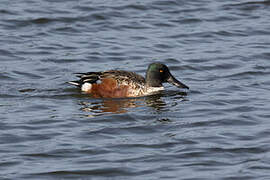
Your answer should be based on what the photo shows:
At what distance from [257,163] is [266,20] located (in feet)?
31.0

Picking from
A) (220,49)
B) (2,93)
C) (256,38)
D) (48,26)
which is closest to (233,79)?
(220,49)

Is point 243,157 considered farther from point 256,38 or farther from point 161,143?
point 256,38

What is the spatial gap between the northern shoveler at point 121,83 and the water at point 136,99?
182mm

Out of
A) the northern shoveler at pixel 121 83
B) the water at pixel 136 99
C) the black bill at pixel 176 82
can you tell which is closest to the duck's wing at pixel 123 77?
the northern shoveler at pixel 121 83

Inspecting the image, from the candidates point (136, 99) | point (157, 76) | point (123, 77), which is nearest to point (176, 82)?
point (157, 76)

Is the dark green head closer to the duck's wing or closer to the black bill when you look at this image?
the black bill

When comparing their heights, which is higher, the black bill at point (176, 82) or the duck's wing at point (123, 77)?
the duck's wing at point (123, 77)

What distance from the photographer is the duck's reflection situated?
405 inches

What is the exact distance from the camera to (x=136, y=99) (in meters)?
11.3

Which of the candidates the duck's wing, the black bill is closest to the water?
the black bill

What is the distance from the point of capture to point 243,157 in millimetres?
7953

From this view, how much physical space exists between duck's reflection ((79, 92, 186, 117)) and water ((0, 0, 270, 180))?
30 mm

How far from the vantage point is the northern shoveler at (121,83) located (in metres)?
11.2

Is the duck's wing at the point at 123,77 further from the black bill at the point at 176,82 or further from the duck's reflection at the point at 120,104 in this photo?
the black bill at the point at 176,82
